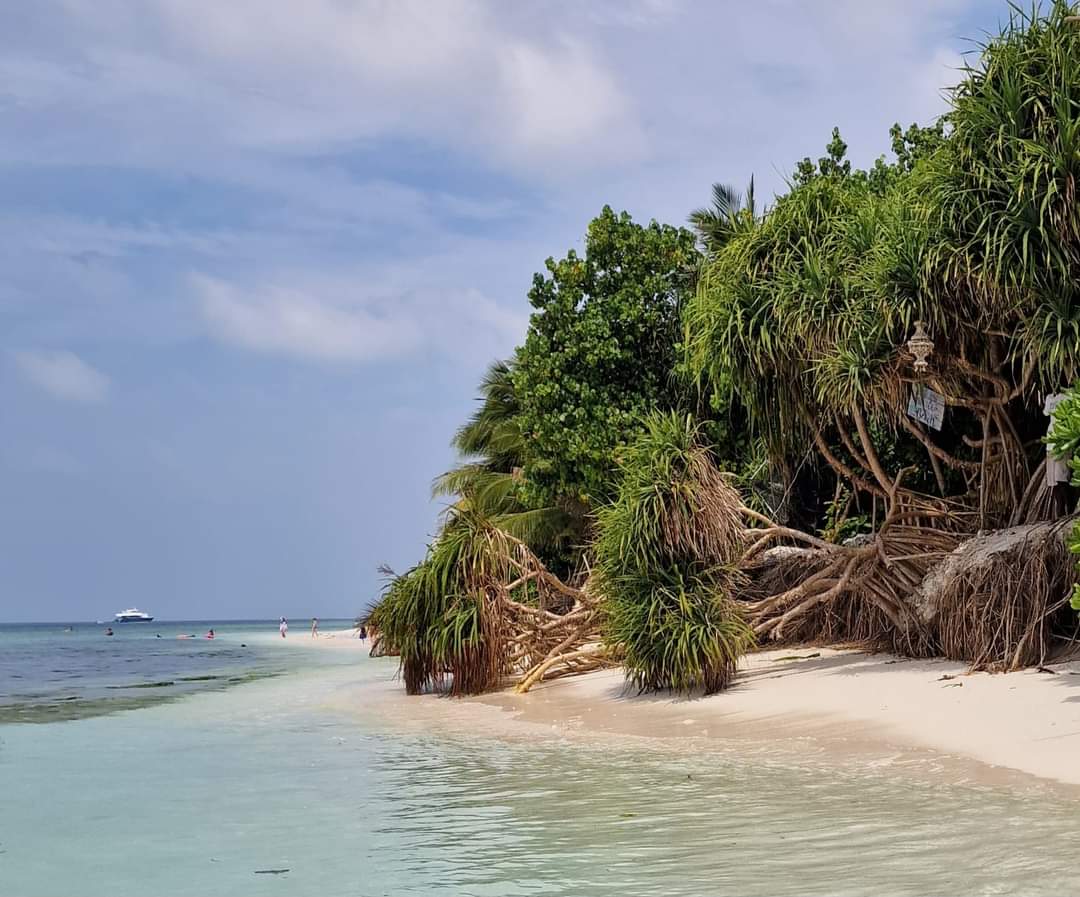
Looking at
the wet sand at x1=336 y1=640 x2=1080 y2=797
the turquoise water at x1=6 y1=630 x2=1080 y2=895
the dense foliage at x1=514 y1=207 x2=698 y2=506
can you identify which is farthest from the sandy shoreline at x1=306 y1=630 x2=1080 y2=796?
the dense foliage at x1=514 y1=207 x2=698 y2=506

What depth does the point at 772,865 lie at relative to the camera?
527 centimetres

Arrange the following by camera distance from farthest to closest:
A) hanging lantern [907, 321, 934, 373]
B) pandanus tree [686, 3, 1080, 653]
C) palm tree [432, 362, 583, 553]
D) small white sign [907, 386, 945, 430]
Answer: palm tree [432, 362, 583, 553]
small white sign [907, 386, 945, 430]
hanging lantern [907, 321, 934, 373]
pandanus tree [686, 3, 1080, 653]

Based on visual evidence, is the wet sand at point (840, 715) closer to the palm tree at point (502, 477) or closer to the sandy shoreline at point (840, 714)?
the sandy shoreline at point (840, 714)

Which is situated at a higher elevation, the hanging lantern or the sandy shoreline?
the hanging lantern

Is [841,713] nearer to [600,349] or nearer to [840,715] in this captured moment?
[840,715]

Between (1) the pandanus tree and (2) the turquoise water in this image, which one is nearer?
(2) the turquoise water

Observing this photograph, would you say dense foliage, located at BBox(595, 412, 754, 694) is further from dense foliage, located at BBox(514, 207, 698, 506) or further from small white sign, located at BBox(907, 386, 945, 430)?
dense foliage, located at BBox(514, 207, 698, 506)

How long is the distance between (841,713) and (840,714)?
36mm

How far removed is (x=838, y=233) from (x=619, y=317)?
691 centimetres

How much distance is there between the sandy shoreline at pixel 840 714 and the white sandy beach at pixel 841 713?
0.05 feet

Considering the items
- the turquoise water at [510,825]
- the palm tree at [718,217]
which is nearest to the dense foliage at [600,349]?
the palm tree at [718,217]

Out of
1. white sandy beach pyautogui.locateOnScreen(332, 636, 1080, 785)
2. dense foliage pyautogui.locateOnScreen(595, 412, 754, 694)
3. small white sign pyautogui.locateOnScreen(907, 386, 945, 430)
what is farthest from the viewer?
small white sign pyautogui.locateOnScreen(907, 386, 945, 430)

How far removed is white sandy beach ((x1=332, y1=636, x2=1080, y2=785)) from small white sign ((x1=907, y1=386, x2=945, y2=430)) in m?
2.71

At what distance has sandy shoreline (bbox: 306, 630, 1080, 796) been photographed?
26.3 feet
